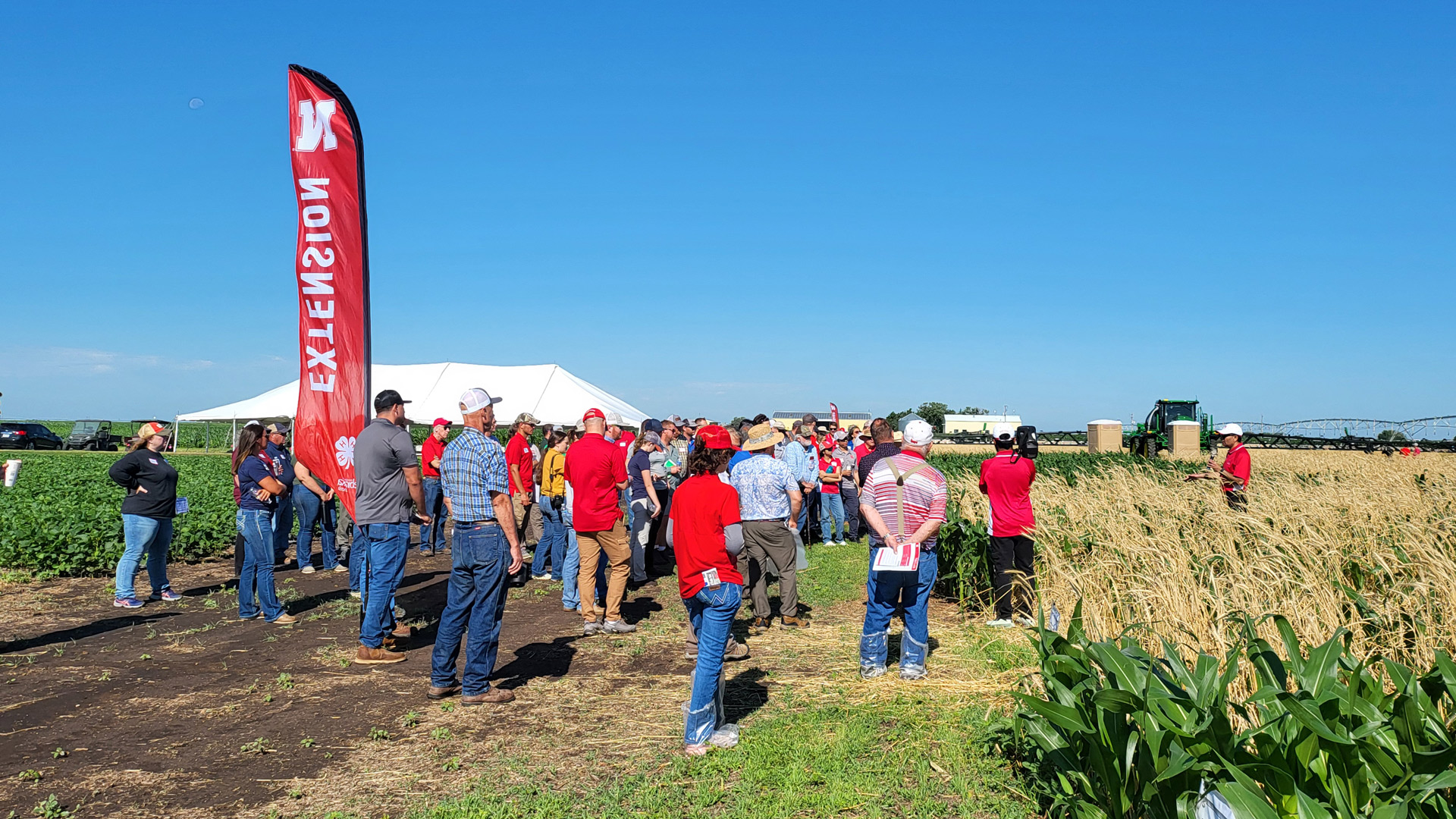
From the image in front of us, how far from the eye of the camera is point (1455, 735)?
9.37 ft

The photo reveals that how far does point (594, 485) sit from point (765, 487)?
5.09 feet

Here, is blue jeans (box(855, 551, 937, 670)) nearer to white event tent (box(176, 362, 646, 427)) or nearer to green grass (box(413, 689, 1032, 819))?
green grass (box(413, 689, 1032, 819))

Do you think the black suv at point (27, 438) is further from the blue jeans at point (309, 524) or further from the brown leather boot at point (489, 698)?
the brown leather boot at point (489, 698)

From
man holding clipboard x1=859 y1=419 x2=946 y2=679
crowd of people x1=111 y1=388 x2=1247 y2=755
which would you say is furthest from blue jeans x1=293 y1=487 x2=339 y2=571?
man holding clipboard x1=859 y1=419 x2=946 y2=679

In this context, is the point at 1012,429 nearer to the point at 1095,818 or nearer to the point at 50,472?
the point at 1095,818

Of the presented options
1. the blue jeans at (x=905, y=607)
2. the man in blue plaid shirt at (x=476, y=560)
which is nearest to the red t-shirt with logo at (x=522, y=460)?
the man in blue plaid shirt at (x=476, y=560)

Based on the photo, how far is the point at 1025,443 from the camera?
837 centimetres

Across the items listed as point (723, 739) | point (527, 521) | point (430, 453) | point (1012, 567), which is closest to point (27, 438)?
point (430, 453)

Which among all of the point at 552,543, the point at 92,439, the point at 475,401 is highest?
the point at 475,401

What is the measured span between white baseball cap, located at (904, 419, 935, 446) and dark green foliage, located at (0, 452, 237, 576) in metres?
9.94

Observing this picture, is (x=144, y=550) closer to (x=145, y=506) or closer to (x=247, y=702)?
(x=145, y=506)

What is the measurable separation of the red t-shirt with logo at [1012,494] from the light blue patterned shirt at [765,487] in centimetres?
183

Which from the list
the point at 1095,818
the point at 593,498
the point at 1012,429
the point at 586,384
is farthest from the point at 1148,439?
the point at 1095,818

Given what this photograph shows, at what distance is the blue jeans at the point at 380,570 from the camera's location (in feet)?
22.9
